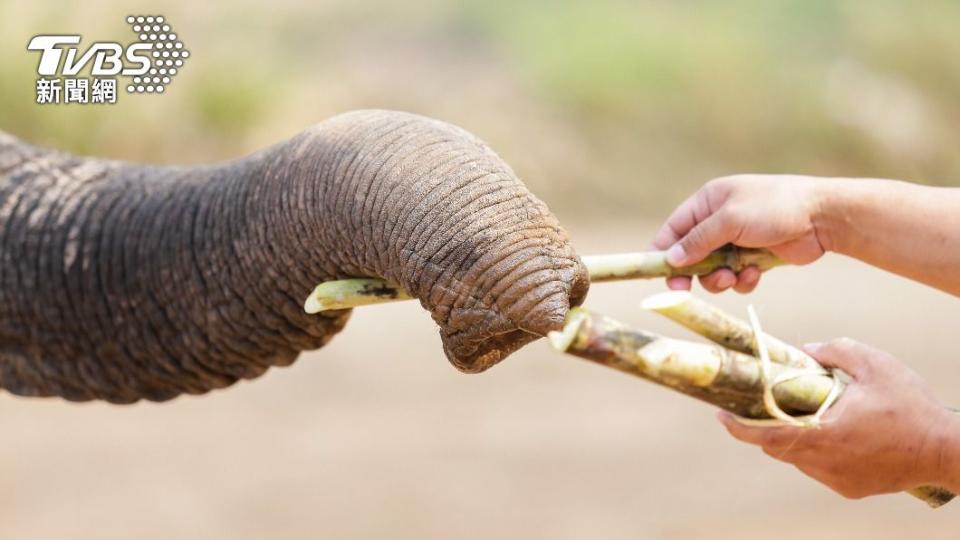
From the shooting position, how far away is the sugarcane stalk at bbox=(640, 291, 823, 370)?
1600 millimetres

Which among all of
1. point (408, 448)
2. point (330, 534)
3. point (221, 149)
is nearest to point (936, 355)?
point (408, 448)

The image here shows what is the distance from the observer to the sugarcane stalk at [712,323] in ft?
5.25

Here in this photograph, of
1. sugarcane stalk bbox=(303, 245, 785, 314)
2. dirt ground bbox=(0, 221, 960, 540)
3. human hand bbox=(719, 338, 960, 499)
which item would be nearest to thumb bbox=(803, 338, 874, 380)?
human hand bbox=(719, 338, 960, 499)

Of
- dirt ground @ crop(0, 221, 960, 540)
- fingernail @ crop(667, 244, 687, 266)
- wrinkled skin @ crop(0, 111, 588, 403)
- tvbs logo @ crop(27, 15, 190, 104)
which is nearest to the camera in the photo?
wrinkled skin @ crop(0, 111, 588, 403)

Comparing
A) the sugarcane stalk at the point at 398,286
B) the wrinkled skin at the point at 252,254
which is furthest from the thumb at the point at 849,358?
the wrinkled skin at the point at 252,254

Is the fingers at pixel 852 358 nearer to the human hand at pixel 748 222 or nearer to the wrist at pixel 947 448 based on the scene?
the wrist at pixel 947 448

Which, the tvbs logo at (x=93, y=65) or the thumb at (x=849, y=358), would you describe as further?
the tvbs logo at (x=93, y=65)

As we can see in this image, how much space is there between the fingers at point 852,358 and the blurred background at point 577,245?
278 cm

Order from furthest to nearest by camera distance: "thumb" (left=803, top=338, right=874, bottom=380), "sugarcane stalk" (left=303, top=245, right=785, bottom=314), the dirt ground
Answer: the dirt ground → "thumb" (left=803, top=338, right=874, bottom=380) → "sugarcane stalk" (left=303, top=245, right=785, bottom=314)

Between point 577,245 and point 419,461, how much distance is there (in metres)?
3.22

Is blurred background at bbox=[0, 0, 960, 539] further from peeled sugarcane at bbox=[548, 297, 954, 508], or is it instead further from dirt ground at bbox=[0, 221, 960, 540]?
peeled sugarcane at bbox=[548, 297, 954, 508]

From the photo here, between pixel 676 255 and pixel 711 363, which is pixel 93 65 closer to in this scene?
pixel 676 255

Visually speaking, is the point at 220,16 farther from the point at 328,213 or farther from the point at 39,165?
the point at 328,213

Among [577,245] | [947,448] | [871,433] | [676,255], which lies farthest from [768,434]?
[577,245]
